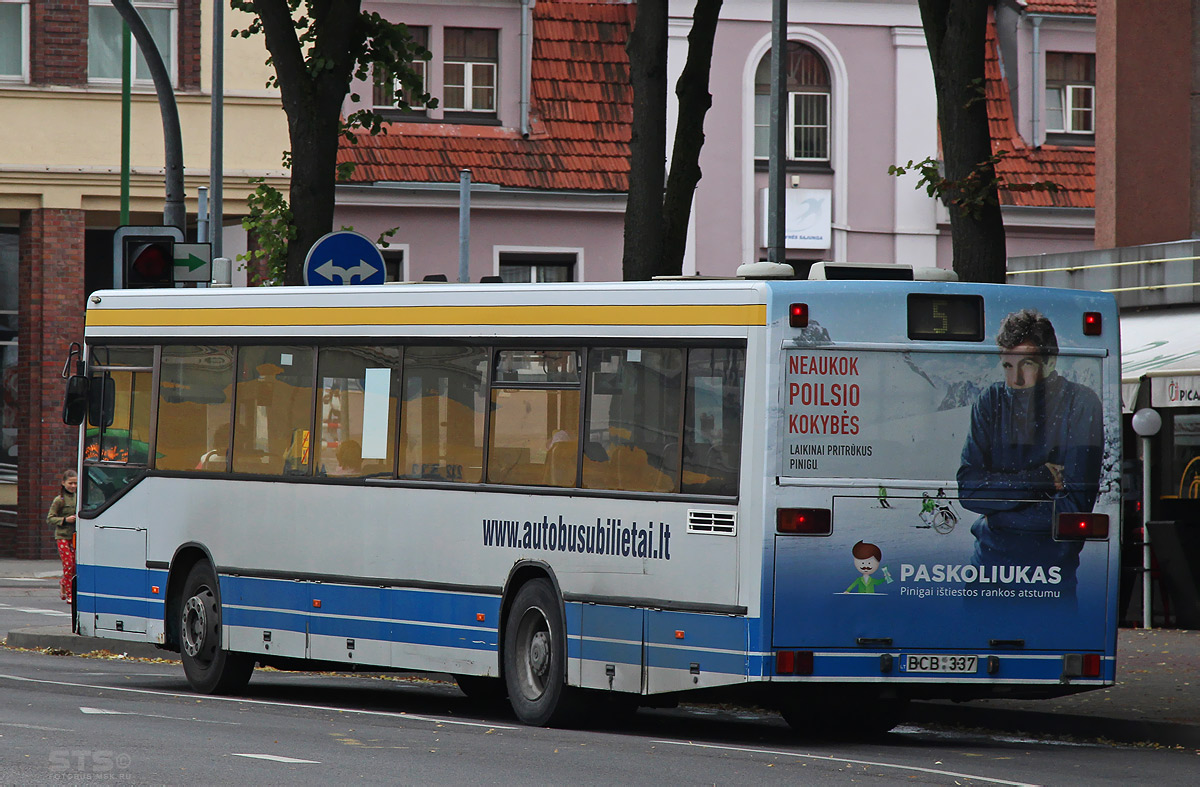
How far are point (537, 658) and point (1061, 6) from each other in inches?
994

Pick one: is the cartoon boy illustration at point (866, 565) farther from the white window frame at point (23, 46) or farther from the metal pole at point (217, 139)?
the white window frame at point (23, 46)

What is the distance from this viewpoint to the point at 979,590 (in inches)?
474

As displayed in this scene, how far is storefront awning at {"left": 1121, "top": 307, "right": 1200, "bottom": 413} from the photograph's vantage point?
20.0 meters

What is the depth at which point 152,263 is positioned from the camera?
1872cm

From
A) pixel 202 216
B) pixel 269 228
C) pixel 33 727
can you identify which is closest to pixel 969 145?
pixel 33 727

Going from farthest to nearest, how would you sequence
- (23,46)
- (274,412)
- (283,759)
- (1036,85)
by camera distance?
(1036,85) < (23,46) < (274,412) < (283,759)

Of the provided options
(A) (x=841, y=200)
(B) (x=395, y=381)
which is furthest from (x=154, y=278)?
(A) (x=841, y=200)

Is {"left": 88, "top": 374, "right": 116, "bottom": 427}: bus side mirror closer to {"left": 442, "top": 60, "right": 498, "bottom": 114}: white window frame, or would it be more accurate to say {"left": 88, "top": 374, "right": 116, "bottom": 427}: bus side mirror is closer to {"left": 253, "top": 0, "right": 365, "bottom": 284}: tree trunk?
{"left": 253, "top": 0, "right": 365, "bottom": 284}: tree trunk

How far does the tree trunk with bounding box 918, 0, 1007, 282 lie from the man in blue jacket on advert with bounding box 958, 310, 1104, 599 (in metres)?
2.73

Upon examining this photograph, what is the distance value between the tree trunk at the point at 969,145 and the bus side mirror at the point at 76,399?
6.77 meters

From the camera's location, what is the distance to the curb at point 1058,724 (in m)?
12.9

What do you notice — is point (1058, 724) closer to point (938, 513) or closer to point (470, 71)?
point (938, 513)

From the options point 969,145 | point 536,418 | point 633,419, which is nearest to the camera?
point 633,419

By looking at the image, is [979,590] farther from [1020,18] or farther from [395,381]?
[1020,18]
